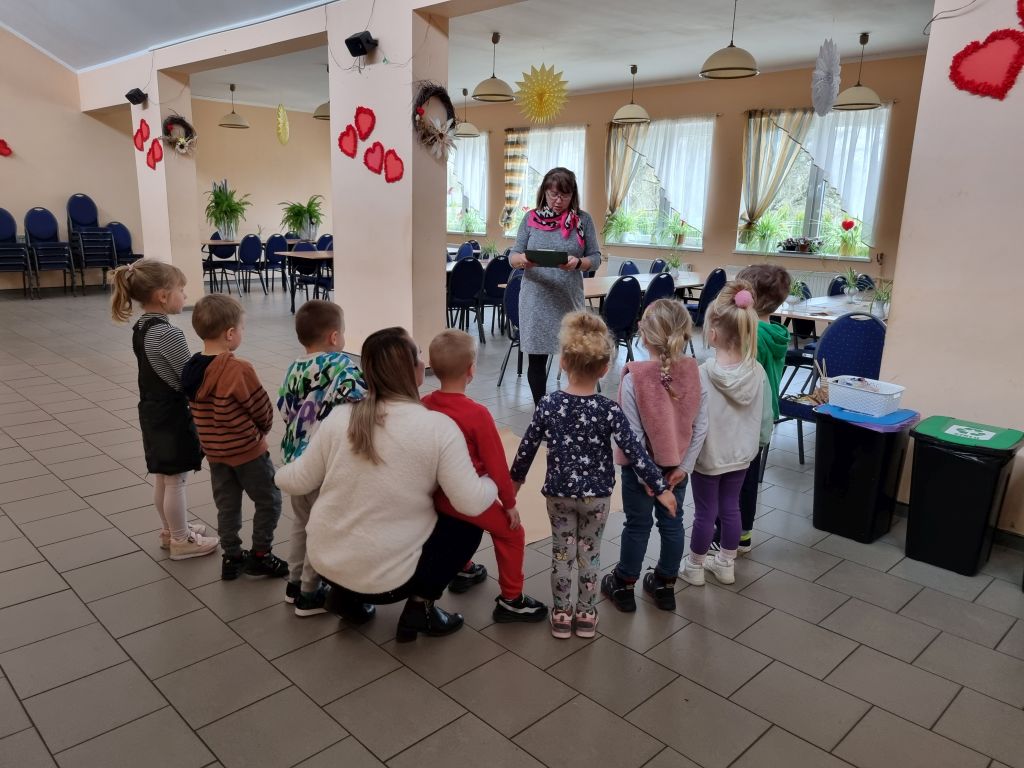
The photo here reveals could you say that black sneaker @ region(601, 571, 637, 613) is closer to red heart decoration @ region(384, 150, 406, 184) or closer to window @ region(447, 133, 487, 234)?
red heart decoration @ region(384, 150, 406, 184)

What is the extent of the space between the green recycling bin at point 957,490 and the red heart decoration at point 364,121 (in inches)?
165

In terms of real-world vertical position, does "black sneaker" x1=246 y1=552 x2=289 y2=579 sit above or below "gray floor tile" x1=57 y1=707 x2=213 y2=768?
above

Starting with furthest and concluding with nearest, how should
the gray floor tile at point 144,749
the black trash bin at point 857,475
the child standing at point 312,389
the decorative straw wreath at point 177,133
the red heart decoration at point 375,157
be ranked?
Answer: the decorative straw wreath at point 177,133
the red heart decoration at point 375,157
the black trash bin at point 857,475
the child standing at point 312,389
the gray floor tile at point 144,749

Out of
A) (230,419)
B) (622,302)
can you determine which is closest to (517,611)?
(230,419)

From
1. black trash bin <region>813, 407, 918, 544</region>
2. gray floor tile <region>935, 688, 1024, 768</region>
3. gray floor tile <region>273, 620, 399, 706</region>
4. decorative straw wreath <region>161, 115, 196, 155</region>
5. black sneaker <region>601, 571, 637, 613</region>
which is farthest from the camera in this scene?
decorative straw wreath <region>161, 115, 196, 155</region>

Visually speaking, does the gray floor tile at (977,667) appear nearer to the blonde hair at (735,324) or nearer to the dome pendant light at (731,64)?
the blonde hair at (735,324)

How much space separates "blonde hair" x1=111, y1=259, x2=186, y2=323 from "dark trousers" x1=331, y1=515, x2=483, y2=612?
1143 millimetres

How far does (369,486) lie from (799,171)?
8132 mm

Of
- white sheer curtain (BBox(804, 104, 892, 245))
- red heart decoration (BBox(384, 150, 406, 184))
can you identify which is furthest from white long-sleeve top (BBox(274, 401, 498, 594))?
white sheer curtain (BBox(804, 104, 892, 245))

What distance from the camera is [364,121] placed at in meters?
5.40

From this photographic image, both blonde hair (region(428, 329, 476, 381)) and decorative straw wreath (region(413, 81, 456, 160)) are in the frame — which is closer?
blonde hair (region(428, 329, 476, 381))

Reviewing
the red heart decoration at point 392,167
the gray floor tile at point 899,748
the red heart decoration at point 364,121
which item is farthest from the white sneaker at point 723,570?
the red heart decoration at point 364,121

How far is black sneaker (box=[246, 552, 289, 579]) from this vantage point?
2469 millimetres

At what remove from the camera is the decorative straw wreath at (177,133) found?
8.02 meters
